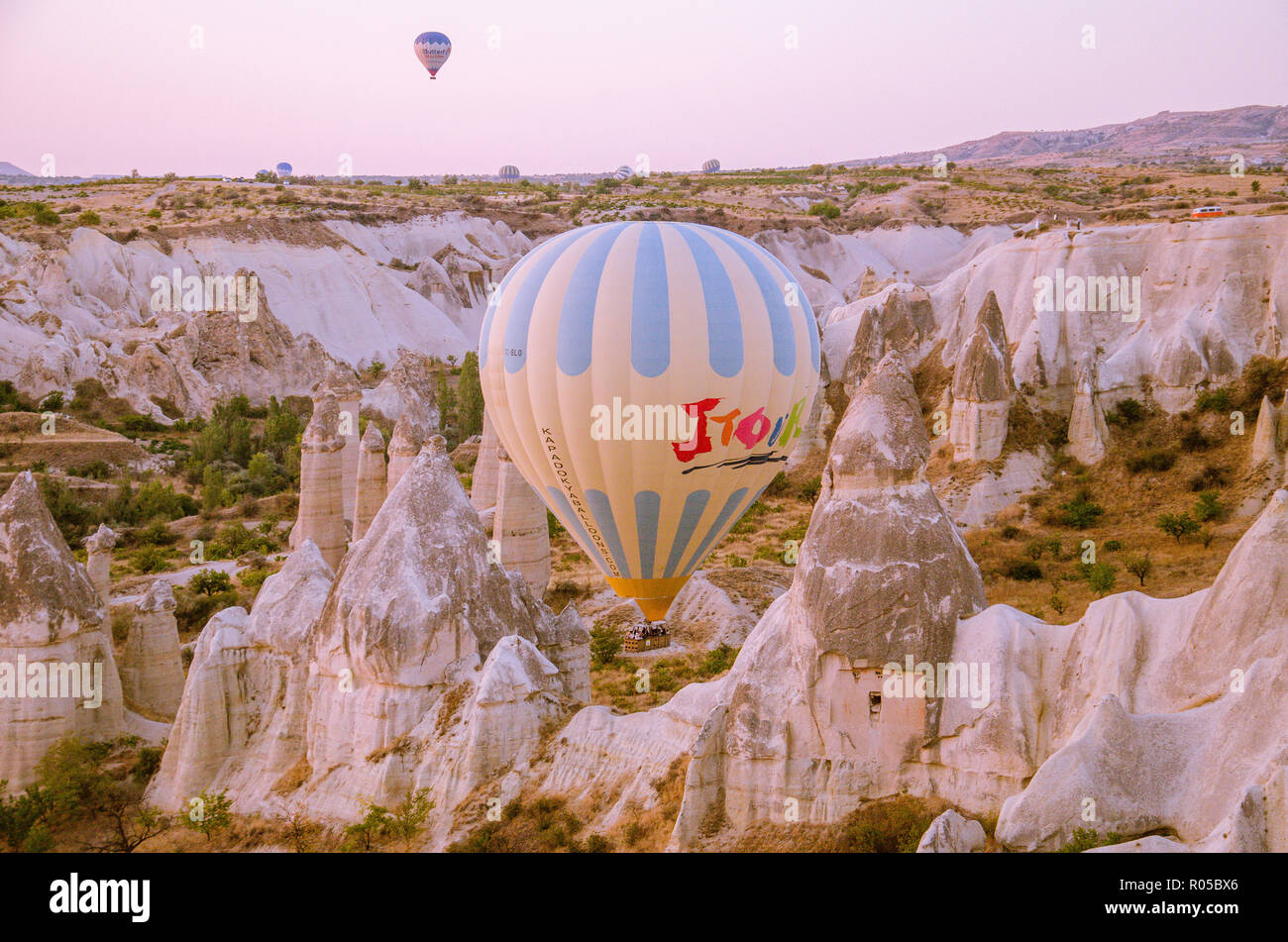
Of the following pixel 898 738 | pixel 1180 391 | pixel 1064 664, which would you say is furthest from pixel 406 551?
pixel 1180 391

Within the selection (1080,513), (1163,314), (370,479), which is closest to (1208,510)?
(1080,513)

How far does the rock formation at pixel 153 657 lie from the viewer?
18.6 meters

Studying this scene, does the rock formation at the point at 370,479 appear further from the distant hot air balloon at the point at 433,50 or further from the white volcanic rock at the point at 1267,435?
the distant hot air balloon at the point at 433,50

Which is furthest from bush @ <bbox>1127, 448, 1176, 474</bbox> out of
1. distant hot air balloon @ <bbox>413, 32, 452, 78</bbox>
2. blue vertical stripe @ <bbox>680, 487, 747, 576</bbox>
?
distant hot air balloon @ <bbox>413, 32, 452, 78</bbox>

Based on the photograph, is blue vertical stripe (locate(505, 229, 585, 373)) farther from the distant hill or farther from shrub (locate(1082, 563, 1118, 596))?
the distant hill

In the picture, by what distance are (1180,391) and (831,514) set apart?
2298 cm

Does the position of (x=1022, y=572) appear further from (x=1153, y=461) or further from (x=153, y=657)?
(x=153, y=657)

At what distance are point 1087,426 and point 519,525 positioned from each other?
16531 millimetres

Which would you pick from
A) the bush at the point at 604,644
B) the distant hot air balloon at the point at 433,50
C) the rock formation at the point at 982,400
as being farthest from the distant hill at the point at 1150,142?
the bush at the point at 604,644

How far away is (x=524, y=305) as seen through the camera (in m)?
16.5

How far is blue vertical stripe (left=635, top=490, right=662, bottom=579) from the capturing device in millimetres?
16484

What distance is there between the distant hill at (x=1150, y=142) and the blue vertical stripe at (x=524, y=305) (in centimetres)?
9860

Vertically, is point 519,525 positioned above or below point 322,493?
below

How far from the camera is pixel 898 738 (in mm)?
11688
